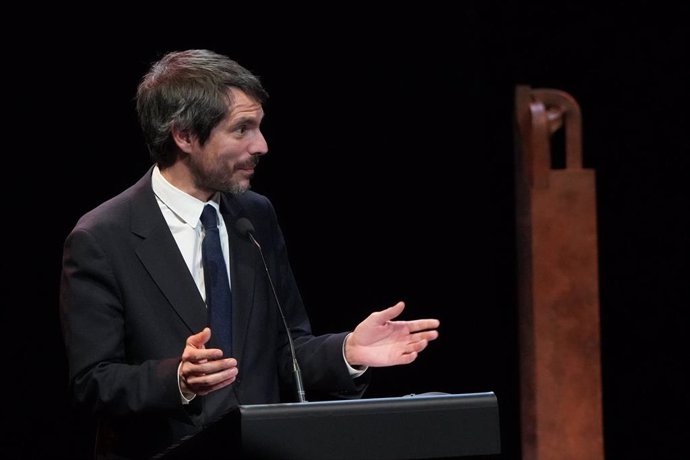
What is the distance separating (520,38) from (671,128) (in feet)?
1.84

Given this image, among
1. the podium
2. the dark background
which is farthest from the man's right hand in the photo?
the dark background

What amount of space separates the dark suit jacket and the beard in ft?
0.28

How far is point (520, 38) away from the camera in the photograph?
3467mm

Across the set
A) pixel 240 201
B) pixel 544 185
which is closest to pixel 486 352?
pixel 240 201

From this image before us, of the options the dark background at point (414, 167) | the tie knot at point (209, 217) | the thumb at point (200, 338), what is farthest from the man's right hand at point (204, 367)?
the dark background at point (414, 167)

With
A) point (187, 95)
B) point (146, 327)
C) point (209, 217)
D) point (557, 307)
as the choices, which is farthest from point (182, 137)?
point (557, 307)

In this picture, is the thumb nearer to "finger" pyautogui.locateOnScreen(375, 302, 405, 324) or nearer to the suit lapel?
"finger" pyautogui.locateOnScreen(375, 302, 405, 324)

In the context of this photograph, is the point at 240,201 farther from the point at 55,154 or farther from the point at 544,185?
the point at 544,185

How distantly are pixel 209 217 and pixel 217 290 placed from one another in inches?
7.5

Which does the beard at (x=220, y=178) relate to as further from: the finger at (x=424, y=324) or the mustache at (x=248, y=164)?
the finger at (x=424, y=324)

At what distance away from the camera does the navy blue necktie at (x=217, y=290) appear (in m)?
2.55

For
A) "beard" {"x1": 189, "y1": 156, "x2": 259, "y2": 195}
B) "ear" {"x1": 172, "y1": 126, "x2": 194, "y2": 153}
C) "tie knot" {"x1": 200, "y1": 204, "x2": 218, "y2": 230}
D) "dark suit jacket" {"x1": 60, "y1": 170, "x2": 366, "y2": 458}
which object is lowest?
"dark suit jacket" {"x1": 60, "y1": 170, "x2": 366, "y2": 458}

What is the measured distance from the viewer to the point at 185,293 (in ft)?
8.27

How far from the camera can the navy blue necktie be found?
8.38ft
